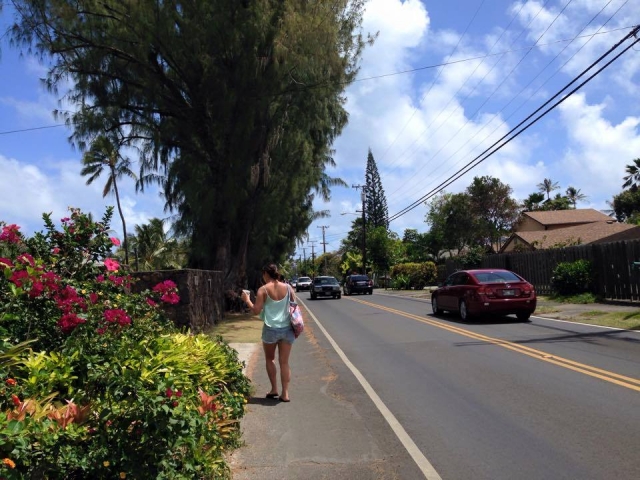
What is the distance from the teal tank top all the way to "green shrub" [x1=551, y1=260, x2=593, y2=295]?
1727cm

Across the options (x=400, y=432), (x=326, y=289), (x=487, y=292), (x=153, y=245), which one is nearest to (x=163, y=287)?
(x=400, y=432)

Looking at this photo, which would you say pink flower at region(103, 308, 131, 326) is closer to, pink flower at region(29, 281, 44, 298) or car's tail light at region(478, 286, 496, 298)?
pink flower at region(29, 281, 44, 298)

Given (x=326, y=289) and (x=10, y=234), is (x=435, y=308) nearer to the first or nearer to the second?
(x=10, y=234)

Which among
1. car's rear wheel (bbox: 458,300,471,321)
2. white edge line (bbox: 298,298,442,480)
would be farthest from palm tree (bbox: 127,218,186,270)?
white edge line (bbox: 298,298,442,480)

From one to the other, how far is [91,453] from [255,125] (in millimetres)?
16820

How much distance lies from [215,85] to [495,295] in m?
11.0

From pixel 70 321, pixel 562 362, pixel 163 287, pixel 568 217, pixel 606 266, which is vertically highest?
pixel 568 217

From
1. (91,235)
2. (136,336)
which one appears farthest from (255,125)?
(136,336)

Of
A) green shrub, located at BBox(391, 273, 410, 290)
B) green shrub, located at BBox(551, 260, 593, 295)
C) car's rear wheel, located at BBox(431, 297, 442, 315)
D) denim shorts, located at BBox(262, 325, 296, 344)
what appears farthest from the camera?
green shrub, located at BBox(391, 273, 410, 290)

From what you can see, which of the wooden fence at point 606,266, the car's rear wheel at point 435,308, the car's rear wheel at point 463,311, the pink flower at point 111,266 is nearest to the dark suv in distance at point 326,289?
the wooden fence at point 606,266

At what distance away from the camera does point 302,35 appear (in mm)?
16969

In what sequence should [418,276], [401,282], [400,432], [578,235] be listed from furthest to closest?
[401,282] → [418,276] → [578,235] → [400,432]

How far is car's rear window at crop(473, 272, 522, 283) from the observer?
16016mm

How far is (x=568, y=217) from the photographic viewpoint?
2135 inches
